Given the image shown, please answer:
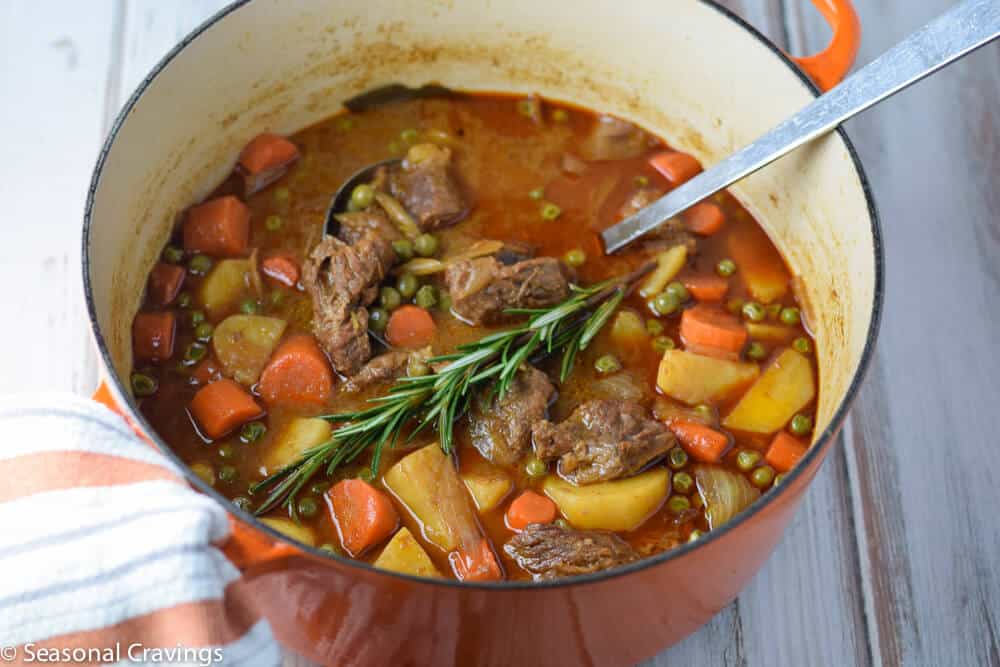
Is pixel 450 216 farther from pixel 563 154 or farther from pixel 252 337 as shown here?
pixel 252 337

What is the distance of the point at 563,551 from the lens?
2.63 metres

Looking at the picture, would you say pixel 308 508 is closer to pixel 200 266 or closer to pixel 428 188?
pixel 200 266

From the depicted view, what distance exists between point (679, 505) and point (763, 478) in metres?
0.25

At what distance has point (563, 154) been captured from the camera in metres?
3.55

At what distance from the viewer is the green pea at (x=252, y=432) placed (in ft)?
9.45

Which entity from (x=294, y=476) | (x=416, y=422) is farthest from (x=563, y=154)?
(x=294, y=476)

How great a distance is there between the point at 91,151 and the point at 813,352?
247cm

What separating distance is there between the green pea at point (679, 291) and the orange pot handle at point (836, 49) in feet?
2.23

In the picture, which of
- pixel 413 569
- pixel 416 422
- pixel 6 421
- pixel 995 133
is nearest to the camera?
pixel 6 421

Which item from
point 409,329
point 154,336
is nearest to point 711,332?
point 409,329

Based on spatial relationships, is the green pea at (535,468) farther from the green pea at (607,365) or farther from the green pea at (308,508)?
the green pea at (308,508)

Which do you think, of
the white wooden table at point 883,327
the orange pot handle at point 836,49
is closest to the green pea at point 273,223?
the white wooden table at point 883,327

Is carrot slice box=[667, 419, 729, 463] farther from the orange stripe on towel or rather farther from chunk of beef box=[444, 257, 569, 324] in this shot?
the orange stripe on towel

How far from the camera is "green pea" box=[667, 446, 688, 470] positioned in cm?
288
